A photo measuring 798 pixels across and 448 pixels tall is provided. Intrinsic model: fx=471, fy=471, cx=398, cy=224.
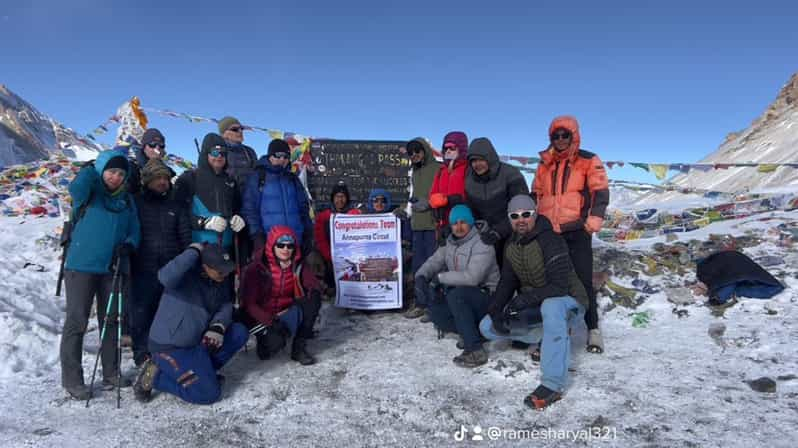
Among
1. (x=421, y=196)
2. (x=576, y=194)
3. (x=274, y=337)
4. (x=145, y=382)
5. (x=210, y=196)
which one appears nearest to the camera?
(x=145, y=382)

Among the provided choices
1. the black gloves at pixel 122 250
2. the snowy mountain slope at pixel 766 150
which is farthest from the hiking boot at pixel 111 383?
the snowy mountain slope at pixel 766 150

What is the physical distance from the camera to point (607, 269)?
25.5 ft

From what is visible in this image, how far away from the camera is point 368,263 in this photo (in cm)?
667

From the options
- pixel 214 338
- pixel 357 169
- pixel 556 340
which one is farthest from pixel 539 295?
pixel 357 169

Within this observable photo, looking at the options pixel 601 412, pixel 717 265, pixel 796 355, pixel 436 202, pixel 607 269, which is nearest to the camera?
pixel 601 412

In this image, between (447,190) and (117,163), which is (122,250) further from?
(447,190)

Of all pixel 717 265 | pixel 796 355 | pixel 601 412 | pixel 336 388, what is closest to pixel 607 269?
pixel 717 265

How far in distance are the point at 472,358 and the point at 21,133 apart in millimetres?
89683

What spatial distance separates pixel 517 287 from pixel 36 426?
411 cm

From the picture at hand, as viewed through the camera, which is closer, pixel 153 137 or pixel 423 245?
pixel 153 137

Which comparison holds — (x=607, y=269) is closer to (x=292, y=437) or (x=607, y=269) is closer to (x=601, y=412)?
(x=601, y=412)

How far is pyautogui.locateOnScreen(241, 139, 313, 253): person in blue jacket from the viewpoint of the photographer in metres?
5.62

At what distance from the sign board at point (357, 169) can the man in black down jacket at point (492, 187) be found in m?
2.23

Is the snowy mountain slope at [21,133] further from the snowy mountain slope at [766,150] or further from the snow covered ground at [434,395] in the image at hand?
the snowy mountain slope at [766,150]
